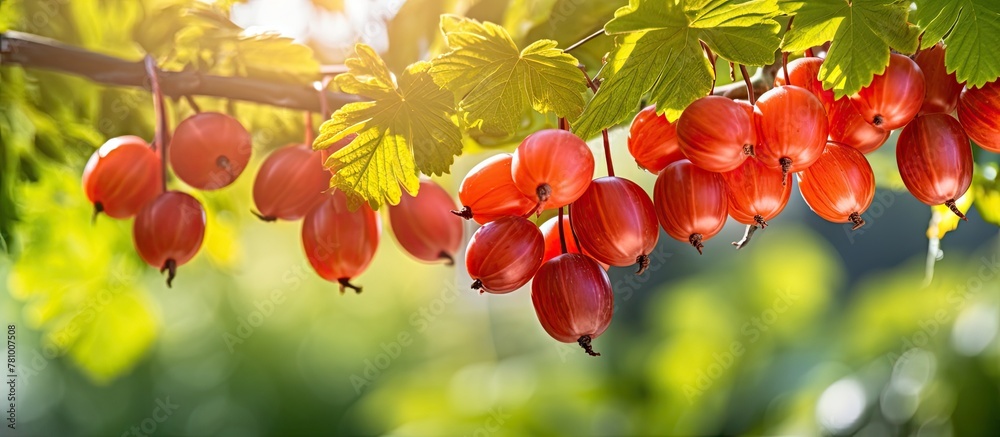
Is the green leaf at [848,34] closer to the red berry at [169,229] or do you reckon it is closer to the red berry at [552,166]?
the red berry at [552,166]

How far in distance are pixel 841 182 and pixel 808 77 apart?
6 centimetres

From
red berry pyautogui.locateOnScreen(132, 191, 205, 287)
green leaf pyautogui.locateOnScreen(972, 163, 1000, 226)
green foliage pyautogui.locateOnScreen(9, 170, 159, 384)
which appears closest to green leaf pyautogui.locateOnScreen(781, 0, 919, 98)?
green leaf pyautogui.locateOnScreen(972, 163, 1000, 226)

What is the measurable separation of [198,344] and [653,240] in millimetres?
5525

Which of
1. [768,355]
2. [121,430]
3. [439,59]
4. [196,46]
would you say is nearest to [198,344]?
[121,430]

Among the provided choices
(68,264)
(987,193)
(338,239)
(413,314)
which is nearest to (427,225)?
(338,239)

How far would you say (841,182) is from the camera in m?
0.42

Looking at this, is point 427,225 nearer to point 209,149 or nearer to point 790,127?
point 209,149

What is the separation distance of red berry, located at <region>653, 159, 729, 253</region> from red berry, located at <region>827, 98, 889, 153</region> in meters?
0.08

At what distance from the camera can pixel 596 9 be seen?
70 cm

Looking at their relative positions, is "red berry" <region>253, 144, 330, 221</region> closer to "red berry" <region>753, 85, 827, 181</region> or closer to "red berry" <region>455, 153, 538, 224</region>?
"red berry" <region>455, 153, 538, 224</region>

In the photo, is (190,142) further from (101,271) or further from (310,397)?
(310,397)

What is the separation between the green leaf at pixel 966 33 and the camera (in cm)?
37

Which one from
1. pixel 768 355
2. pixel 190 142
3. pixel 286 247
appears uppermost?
pixel 190 142

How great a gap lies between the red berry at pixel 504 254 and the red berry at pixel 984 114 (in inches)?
9.5
